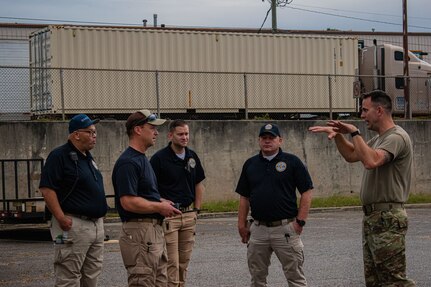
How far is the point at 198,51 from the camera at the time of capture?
26.0 m

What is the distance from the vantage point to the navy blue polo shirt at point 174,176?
29.3 ft

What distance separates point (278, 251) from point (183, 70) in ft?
58.9

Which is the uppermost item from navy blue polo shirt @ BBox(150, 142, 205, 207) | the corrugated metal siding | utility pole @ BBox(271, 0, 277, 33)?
utility pole @ BBox(271, 0, 277, 33)

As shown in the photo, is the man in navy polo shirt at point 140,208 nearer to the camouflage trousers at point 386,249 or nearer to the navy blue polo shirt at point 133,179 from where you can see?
the navy blue polo shirt at point 133,179

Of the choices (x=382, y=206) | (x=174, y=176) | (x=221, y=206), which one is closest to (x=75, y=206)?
(x=174, y=176)

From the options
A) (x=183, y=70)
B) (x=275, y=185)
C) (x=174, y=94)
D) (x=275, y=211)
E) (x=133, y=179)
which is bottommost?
(x=275, y=211)

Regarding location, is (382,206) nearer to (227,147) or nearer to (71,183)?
(71,183)

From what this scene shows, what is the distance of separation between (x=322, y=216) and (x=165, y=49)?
7.71 m

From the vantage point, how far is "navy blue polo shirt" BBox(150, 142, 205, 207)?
29.3 ft

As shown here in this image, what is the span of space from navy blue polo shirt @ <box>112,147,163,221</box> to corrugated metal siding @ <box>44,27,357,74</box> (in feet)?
55.1

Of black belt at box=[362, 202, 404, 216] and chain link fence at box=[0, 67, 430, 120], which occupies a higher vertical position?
chain link fence at box=[0, 67, 430, 120]

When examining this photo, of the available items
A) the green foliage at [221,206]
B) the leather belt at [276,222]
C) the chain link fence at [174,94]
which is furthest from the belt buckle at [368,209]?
the chain link fence at [174,94]

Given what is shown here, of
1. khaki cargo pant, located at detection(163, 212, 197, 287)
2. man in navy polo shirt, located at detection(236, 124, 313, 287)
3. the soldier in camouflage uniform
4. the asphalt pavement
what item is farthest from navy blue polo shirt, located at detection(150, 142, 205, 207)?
the soldier in camouflage uniform

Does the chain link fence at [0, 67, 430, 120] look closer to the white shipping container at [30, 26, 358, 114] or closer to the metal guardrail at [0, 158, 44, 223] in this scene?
the white shipping container at [30, 26, 358, 114]
